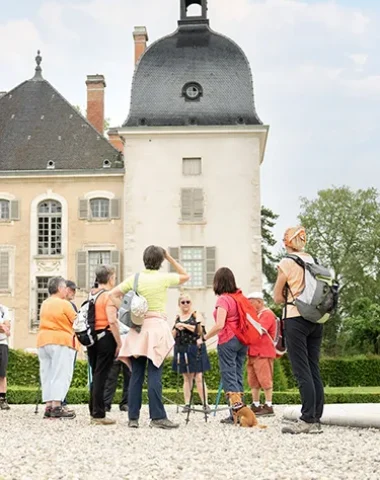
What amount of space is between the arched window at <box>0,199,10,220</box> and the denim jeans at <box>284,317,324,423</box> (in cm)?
2891

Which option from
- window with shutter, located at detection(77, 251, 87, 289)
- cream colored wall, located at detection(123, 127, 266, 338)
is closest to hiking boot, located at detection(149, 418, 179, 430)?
→ cream colored wall, located at detection(123, 127, 266, 338)

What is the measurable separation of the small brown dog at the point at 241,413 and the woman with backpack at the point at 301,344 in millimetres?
890

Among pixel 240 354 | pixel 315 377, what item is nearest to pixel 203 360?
pixel 240 354

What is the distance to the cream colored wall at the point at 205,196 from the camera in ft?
112

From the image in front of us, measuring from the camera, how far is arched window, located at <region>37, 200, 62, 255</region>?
35.8m

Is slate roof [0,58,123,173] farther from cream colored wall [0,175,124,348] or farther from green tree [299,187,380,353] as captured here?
green tree [299,187,380,353]

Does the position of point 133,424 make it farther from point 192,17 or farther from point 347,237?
point 347,237

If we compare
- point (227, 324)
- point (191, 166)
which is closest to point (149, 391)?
point (227, 324)

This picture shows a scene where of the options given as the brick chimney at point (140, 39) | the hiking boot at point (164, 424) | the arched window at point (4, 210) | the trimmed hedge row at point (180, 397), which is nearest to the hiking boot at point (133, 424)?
the hiking boot at point (164, 424)

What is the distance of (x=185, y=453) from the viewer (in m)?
6.93

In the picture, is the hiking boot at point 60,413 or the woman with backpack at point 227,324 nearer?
the woman with backpack at point 227,324

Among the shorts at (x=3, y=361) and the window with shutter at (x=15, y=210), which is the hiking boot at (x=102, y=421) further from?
the window with shutter at (x=15, y=210)

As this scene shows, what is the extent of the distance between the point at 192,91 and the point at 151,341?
27.8 m

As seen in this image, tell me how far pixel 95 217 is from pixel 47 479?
3035cm
